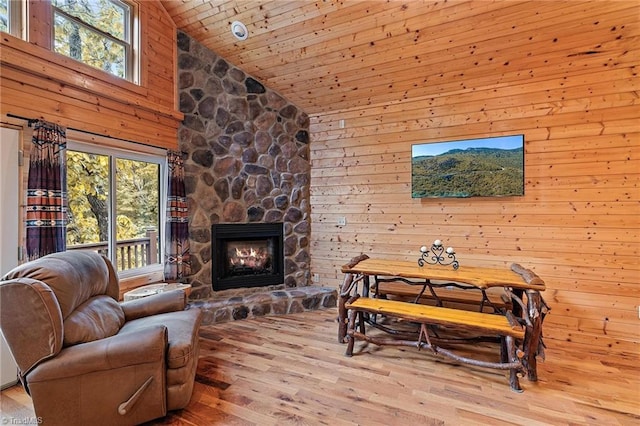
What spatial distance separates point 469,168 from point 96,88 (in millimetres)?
3942

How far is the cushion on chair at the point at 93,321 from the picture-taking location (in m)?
1.73

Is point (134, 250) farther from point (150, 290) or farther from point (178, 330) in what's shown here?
point (178, 330)

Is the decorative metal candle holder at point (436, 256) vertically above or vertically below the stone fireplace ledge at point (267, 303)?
above

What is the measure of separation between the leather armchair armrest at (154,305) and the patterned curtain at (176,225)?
944 mm

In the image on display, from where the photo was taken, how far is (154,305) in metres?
2.49

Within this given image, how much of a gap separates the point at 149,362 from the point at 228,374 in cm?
83

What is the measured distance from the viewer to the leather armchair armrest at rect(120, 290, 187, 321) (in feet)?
7.88

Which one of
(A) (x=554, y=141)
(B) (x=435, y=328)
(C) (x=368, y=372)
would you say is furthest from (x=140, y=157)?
(A) (x=554, y=141)

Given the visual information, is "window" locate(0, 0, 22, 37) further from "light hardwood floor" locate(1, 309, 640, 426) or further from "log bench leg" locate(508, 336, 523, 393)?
"log bench leg" locate(508, 336, 523, 393)

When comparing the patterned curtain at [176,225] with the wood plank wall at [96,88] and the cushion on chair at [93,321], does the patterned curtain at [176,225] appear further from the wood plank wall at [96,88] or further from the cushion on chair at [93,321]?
the cushion on chair at [93,321]

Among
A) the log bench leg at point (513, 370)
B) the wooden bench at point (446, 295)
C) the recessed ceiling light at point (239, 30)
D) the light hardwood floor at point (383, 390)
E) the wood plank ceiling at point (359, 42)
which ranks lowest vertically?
the light hardwood floor at point (383, 390)

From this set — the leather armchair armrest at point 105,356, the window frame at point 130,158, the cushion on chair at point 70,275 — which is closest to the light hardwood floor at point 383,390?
the leather armchair armrest at point 105,356

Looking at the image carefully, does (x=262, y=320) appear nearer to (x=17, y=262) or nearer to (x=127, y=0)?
(x=17, y=262)

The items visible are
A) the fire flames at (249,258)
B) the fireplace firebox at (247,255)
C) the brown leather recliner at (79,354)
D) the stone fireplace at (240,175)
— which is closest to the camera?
the brown leather recliner at (79,354)
